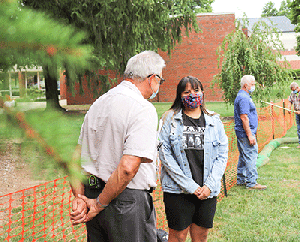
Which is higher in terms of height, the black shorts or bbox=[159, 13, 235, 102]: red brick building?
bbox=[159, 13, 235, 102]: red brick building

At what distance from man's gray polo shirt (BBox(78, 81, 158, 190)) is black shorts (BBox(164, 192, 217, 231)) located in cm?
103

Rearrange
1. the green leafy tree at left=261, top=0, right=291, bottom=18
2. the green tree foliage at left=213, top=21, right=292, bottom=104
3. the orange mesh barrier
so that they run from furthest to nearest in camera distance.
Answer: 1. the green leafy tree at left=261, top=0, right=291, bottom=18
2. the green tree foliage at left=213, top=21, right=292, bottom=104
3. the orange mesh barrier

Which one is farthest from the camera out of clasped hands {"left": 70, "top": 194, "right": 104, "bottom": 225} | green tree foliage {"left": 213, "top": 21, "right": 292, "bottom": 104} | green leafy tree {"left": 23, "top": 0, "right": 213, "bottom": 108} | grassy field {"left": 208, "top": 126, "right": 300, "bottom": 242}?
green tree foliage {"left": 213, "top": 21, "right": 292, "bottom": 104}

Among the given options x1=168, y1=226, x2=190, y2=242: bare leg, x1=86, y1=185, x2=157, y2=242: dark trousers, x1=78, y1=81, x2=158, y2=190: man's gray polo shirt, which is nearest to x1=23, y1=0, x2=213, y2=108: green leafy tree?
x1=168, y1=226, x2=190, y2=242: bare leg

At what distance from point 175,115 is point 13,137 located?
2.70m

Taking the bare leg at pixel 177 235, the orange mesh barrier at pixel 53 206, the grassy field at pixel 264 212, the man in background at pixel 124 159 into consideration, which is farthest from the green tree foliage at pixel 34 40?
the grassy field at pixel 264 212

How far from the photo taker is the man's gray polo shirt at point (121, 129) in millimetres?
1703

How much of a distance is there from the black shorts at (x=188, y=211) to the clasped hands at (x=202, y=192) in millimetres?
88

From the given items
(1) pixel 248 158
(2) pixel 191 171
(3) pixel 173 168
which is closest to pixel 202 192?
(2) pixel 191 171

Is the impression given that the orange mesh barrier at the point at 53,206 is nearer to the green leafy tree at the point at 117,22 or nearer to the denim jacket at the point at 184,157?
the denim jacket at the point at 184,157

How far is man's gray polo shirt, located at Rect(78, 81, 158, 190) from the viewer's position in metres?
1.70

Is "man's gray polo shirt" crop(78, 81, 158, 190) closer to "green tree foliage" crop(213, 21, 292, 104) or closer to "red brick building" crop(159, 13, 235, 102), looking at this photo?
"green tree foliage" crop(213, 21, 292, 104)

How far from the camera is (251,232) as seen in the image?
3998 mm

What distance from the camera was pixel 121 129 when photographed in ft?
5.77
